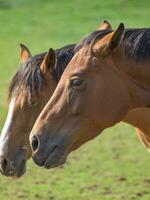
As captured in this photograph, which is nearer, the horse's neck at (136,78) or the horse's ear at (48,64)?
the horse's neck at (136,78)

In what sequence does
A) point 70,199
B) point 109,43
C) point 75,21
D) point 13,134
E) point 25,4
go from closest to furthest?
1. point 109,43
2. point 13,134
3. point 70,199
4. point 75,21
5. point 25,4

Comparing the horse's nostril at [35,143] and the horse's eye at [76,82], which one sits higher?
the horse's eye at [76,82]

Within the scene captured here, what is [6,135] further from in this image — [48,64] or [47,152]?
[47,152]

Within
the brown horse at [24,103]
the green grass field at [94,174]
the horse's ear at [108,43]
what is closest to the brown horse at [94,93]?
the horse's ear at [108,43]

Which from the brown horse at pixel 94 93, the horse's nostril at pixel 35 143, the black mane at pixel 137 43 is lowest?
the horse's nostril at pixel 35 143

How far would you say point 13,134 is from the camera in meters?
6.88

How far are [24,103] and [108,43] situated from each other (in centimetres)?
191

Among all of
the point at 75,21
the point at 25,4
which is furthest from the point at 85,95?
the point at 25,4

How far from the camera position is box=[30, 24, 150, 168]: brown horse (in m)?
5.28

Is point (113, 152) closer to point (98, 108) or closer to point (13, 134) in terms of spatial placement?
point (13, 134)

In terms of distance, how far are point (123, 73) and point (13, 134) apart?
1.85 m

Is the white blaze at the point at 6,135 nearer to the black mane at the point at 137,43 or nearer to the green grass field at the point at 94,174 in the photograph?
the black mane at the point at 137,43

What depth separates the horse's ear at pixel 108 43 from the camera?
5155 mm

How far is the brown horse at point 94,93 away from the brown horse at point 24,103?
148 centimetres
